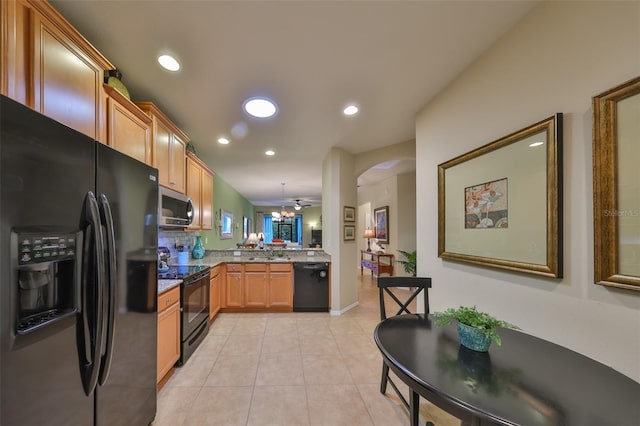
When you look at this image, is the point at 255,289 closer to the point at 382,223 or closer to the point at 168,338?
the point at 168,338

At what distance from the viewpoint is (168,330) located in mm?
2094

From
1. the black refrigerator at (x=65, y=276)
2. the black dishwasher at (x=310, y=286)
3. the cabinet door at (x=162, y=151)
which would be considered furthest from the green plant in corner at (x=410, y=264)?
the black refrigerator at (x=65, y=276)

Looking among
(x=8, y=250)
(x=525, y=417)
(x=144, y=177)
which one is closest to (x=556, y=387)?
(x=525, y=417)

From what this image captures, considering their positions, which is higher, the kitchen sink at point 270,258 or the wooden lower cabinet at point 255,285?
the kitchen sink at point 270,258

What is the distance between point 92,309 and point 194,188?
8.15 ft

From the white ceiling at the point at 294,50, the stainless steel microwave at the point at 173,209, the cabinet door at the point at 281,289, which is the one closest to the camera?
the white ceiling at the point at 294,50

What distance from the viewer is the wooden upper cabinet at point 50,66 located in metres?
1.02

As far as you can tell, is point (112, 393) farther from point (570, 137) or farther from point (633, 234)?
point (570, 137)

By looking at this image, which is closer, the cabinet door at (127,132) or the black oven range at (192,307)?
the cabinet door at (127,132)

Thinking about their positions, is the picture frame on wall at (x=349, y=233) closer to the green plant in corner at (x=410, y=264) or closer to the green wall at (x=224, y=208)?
the green plant in corner at (x=410, y=264)

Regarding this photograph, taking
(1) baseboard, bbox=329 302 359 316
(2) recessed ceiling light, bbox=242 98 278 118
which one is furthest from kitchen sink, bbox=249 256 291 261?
(2) recessed ceiling light, bbox=242 98 278 118

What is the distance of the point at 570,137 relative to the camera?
3.98 ft

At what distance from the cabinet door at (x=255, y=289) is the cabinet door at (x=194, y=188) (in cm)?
117

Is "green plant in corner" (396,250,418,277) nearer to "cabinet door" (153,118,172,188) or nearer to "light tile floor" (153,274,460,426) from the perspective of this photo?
"light tile floor" (153,274,460,426)
